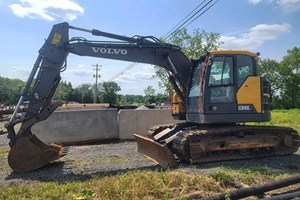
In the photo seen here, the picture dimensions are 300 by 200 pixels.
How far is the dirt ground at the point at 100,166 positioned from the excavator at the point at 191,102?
0.28 meters

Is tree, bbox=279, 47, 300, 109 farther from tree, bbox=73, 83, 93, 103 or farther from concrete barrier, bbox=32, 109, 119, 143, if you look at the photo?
concrete barrier, bbox=32, 109, 119, 143

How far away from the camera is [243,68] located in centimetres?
963

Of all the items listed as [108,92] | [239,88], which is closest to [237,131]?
[239,88]

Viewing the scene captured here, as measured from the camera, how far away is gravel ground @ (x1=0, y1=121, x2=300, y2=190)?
8031mm

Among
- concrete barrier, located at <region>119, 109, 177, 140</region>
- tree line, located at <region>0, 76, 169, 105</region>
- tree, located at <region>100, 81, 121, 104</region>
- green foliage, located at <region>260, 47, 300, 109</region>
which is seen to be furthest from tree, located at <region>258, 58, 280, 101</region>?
concrete barrier, located at <region>119, 109, 177, 140</region>

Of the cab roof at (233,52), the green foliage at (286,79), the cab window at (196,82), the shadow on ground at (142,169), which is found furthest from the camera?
the green foliage at (286,79)

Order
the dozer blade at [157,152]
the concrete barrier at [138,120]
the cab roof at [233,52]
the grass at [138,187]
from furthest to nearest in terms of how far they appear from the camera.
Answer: the concrete barrier at [138,120]
the cab roof at [233,52]
the dozer blade at [157,152]
the grass at [138,187]

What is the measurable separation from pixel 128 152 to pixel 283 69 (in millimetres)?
78306

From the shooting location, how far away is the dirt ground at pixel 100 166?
26.3 ft

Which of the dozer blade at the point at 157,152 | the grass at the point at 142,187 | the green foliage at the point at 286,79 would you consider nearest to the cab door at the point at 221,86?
the dozer blade at the point at 157,152

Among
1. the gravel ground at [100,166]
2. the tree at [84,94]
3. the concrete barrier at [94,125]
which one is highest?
the tree at [84,94]

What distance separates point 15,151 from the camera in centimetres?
846

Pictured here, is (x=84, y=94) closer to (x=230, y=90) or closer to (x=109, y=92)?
(x=109, y=92)

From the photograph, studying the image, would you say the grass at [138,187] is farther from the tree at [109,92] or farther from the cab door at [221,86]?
the tree at [109,92]
